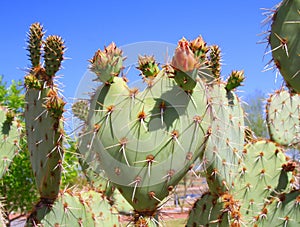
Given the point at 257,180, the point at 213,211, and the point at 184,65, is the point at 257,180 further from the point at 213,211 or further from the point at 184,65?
the point at 184,65

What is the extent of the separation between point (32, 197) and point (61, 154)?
825 centimetres

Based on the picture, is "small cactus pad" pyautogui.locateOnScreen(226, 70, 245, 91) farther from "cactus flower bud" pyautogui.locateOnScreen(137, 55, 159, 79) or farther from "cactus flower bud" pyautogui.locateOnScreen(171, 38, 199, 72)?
"cactus flower bud" pyautogui.locateOnScreen(171, 38, 199, 72)

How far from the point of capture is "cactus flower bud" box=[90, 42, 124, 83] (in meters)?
2.10

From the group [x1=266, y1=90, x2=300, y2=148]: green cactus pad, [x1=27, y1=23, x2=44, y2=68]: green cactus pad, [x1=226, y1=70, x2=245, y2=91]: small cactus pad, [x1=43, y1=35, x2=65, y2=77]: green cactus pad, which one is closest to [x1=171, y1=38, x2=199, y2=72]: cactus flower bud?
[x1=43, y1=35, x2=65, y2=77]: green cactus pad

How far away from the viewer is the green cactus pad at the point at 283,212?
2.59 m

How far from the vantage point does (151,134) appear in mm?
1982

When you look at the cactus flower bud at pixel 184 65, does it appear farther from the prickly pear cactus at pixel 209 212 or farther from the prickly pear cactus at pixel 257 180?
the prickly pear cactus at pixel 257 180

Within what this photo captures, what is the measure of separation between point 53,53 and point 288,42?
1209mm

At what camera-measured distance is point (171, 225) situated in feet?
42.3

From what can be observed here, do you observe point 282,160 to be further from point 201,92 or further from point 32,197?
point 32,197

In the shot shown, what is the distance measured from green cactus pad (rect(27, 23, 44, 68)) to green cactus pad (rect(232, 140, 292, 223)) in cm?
173

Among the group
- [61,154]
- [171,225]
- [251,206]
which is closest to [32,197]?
[171,225]

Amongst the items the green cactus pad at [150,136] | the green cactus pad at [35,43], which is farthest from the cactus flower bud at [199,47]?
the green cactus pad at [35,43]

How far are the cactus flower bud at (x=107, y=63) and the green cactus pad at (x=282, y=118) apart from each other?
3003 mm
